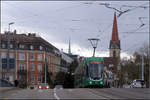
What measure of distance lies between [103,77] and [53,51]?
50.3m

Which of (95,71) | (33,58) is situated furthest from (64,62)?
(95,71)

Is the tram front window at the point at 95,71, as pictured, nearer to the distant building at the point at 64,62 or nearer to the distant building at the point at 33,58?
the distant building at the point at 33,58

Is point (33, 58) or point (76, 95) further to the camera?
point (33, 58)

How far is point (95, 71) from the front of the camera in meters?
42.8

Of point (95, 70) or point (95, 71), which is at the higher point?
point (95, 70)

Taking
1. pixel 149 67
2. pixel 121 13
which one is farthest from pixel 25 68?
pixel 121 13

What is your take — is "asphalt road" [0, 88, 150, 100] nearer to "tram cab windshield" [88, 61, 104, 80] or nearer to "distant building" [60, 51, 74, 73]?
"tram cab windshield" [88, 61, 104, 80]

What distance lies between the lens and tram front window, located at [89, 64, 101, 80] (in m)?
42.8

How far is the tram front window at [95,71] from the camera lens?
4277cm

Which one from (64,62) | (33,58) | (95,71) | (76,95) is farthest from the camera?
(64,62)

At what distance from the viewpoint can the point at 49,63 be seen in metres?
91.8

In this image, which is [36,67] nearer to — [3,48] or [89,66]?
[3,48]

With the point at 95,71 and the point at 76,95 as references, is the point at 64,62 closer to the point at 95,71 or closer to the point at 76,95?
the point at 95,71

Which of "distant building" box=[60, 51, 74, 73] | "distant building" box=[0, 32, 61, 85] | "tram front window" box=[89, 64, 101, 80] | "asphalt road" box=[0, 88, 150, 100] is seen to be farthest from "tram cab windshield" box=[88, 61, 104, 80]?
"distant building" box=[60, 51, 74, 73]
